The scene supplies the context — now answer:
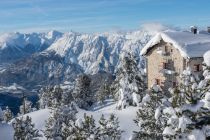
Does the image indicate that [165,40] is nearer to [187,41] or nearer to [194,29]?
[187,41]

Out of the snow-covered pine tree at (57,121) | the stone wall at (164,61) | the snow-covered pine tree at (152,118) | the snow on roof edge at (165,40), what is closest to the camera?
the snow-covered pine tree at (152,118)

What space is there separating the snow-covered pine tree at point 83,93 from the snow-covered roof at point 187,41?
42664 millimetres

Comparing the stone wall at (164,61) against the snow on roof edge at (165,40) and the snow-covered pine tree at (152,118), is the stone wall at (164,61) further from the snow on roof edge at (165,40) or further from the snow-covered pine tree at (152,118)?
the snow-covered pine tree at (152,118)

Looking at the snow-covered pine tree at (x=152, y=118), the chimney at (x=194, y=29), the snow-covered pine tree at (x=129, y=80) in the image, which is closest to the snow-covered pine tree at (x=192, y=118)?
the snow-covered pine tree at (x=152, y=118)

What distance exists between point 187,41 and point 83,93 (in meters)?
50.0

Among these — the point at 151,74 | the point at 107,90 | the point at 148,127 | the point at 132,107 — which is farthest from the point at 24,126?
the point at 107,90

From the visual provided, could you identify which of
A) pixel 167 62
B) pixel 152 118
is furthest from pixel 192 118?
pixel 167 62

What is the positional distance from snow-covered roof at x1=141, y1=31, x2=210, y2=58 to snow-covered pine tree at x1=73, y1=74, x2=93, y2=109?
140 feet

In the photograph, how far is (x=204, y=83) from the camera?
13.3m

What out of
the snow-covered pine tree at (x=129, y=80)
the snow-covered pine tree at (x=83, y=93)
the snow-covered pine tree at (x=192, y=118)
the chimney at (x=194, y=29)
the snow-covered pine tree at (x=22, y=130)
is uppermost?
the chimney at (x=194, y=29)

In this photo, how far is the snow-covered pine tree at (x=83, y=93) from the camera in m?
105

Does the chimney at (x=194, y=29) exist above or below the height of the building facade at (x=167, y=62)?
above

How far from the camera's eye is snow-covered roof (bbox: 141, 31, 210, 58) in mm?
58156

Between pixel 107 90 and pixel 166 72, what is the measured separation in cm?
6267
